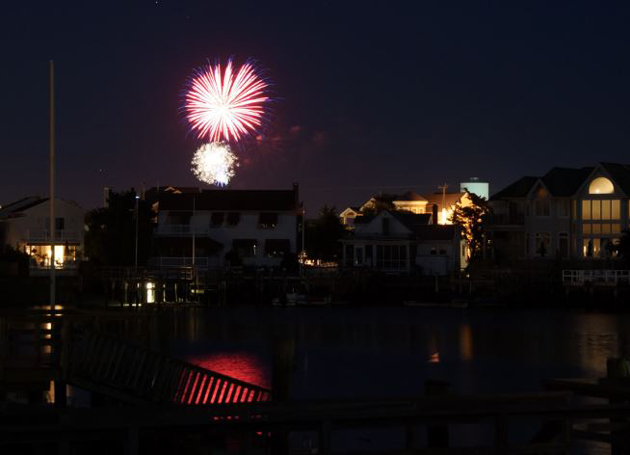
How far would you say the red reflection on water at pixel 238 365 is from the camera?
37.6m

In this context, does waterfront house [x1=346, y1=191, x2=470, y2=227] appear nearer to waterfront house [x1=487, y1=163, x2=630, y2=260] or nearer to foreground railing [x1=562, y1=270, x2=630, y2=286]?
waterfront house [x1=487, y1=163, x2=630, y2=260]

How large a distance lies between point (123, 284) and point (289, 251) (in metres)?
25.5

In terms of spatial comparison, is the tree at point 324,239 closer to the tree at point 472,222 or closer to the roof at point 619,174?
the tree at point 472,222

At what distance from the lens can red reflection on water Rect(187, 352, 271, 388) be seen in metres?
37.6

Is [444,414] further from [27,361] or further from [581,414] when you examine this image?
[27,361]

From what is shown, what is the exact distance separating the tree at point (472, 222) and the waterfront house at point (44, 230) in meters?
38.6

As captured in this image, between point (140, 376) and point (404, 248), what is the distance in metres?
73.0

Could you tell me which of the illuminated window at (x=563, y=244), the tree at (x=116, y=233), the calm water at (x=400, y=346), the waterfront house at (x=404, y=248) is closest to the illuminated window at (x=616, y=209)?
the illuminated window at (x=563, y=244)

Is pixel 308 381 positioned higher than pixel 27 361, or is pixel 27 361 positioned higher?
pixel 27 361

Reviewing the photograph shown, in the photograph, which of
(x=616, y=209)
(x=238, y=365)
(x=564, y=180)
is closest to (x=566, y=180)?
(x=564, y=180)

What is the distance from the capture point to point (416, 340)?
55.2 metres

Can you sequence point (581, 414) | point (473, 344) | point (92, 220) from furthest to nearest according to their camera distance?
point (92, 220)
point (473, 344)
point (581, 414)

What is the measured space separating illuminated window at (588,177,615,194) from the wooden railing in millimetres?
72626

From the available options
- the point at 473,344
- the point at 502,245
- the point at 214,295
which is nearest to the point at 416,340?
the point at 473,344
